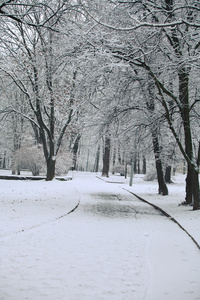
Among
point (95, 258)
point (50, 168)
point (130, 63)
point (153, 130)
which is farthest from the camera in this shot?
point (50, 168)

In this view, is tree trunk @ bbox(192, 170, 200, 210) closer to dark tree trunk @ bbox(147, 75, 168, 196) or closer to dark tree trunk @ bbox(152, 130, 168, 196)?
dark tree trunk @ bbox(147, 75, 168, 196)

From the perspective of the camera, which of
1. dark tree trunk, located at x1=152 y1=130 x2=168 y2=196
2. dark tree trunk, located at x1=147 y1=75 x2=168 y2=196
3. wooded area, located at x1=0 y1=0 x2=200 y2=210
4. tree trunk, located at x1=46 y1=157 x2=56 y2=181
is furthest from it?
tree trunk, located at x1=46 y1=157 x2=56 y2=181

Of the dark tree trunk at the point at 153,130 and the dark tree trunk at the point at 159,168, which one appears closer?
the dark tree trunk at the point at 153,130

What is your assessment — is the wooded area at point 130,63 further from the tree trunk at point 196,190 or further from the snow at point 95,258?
the snow at point 95,258

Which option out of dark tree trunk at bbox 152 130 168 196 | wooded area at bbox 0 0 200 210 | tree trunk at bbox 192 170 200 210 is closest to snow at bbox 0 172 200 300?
tree trunk at bbox 192 170 200 210

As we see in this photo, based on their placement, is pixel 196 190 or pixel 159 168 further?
pixel 159 168

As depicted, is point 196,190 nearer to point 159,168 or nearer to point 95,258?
point 159,168

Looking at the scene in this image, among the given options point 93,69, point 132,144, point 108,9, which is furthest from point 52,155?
point 108,9

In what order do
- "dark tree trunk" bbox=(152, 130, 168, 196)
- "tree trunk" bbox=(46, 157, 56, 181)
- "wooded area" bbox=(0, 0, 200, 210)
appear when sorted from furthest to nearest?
"tree trunk" bbox=(46, 157, 56, 181) → "dark tree trunk" bbox=(152, 130, 168, 196) → "wooded area" bbox=(0, 0, 200, 210)

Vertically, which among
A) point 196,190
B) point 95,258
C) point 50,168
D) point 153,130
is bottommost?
point 95,258

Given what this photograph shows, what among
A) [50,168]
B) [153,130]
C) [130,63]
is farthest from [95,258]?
[50,168]

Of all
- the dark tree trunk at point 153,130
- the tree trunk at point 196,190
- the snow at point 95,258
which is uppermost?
the dark tree trunk at point 153,130

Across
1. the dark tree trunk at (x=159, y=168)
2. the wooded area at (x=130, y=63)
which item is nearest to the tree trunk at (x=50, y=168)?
the wooded area at (x=130, y=63)

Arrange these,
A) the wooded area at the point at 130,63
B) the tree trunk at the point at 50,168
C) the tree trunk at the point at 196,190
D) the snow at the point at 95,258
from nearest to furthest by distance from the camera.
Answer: the snow at the point at 95,258, the wooded area at the point at 130,63, the tree trunk at the point at 196,190, the tree trunk at the point at 50,168
